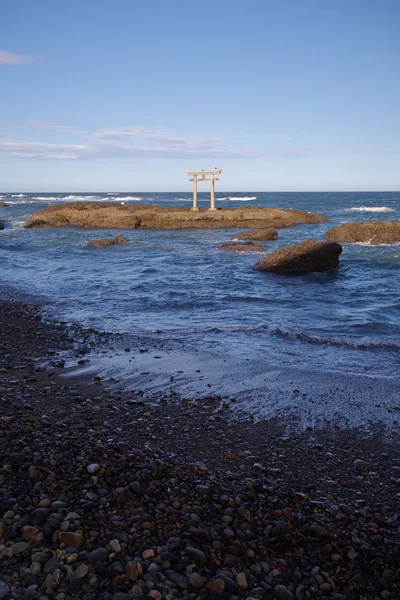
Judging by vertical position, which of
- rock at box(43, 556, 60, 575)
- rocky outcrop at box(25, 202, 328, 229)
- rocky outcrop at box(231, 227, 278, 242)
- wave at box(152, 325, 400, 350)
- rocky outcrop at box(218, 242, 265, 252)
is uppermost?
rocky outcrop at box(25, 202, 328, 229)

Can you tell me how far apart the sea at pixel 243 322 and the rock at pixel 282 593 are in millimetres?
2795

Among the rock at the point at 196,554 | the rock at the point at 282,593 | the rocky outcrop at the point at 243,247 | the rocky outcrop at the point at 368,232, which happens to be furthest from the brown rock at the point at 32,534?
the rocky outcrop at the point at 368,232

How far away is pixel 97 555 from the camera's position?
10.00 feet

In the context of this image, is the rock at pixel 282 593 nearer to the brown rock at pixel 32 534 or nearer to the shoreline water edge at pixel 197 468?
the shoreline water edge at pixel 197 468

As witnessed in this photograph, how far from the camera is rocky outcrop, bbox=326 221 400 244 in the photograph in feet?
84.3

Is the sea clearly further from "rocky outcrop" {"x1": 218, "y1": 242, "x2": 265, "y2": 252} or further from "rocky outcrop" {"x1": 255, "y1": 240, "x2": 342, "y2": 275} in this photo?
"rocky outcrop" {"x1": 218, "y1": 242, "x2": 265, "y2": 252}

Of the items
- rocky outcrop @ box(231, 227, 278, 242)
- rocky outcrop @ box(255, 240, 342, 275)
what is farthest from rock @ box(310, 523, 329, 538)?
rocky outcrop @ box(231, 227, 278, 242)

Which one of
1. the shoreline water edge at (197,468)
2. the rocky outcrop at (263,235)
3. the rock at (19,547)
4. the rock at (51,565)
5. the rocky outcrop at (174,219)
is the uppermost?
the rocky outcrop at (174,219)

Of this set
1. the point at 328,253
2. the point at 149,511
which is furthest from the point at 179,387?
the point at 328,253

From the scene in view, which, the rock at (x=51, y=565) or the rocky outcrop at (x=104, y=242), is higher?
the rocky outcrop at (x=104, y=242)

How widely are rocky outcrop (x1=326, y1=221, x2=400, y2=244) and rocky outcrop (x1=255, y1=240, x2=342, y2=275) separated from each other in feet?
29.5

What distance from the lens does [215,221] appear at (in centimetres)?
3759

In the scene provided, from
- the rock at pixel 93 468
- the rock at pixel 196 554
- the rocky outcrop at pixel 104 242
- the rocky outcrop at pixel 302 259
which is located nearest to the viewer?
the rock at pixel 196 554

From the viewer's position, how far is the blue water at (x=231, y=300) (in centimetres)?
862
